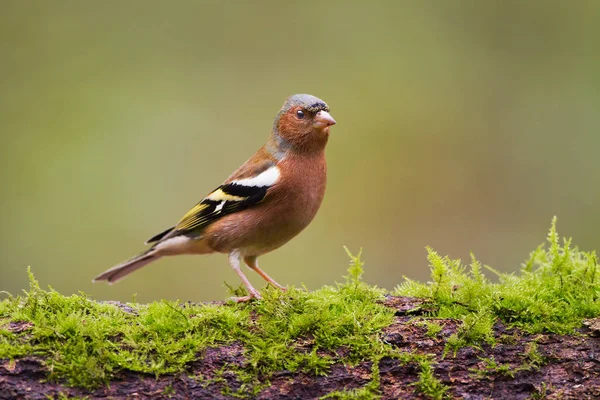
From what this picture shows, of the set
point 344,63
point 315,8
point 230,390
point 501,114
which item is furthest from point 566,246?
point 315,8

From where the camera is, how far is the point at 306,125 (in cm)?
605

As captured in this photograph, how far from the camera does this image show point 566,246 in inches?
195

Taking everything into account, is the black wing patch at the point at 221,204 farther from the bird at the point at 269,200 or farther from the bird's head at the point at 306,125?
the bird's head at the point at 306,125

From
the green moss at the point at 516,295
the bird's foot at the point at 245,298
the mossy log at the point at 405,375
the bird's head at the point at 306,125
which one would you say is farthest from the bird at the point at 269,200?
the mossy log at the point at 405,375

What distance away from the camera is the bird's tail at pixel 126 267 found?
21.3ft

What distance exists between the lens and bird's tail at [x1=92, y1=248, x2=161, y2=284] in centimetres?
648

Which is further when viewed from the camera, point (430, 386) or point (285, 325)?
point (285, 325)

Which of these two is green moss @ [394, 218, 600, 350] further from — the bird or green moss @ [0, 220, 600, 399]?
the bird

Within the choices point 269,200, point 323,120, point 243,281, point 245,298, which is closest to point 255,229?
point 269,200

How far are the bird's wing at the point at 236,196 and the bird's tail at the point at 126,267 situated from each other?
39 centimetres

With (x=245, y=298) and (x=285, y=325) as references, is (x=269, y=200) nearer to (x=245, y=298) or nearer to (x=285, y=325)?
(x=245, y=298)

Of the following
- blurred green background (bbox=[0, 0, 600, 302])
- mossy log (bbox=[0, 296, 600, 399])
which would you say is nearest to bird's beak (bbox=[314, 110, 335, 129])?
mossy log (bbox=[0, 296, 600, 399])

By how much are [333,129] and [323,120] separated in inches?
222

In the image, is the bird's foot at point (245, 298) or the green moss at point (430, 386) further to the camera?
the bird's foot at point (245, 298)
